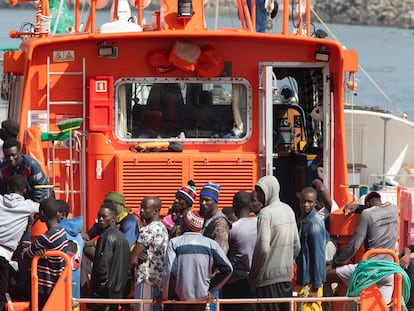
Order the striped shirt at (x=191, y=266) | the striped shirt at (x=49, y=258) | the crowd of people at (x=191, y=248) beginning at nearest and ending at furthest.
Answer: the striped shirt at (x=191, y=266) < the crowd of people at (x=191, y=248) < the striped shirt at (x=49, y=258)

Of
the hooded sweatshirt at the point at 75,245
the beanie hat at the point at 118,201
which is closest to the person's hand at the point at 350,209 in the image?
the beanie hat at the point at 118,201

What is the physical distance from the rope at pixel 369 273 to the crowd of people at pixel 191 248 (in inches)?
19.5

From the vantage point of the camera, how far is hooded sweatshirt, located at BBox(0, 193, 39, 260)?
10.4 meters

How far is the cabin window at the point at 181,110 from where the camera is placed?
1232 cm

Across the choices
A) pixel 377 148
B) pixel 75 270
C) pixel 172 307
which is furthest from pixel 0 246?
pixel 377 148

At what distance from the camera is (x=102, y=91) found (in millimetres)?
12172

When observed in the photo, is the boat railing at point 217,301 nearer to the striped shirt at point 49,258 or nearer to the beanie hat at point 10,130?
the striped shirt at point 49,258

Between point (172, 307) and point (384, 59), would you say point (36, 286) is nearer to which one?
point (172, 307)

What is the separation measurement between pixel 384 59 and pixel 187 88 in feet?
163

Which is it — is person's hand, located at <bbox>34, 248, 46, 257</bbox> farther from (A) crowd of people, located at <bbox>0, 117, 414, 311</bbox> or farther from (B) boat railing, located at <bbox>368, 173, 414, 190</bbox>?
(B) boat railing, located at <bbox>368, 173, 414, 190</bbox>

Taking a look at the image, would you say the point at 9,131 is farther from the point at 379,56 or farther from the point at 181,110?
Result: the point at 379,56

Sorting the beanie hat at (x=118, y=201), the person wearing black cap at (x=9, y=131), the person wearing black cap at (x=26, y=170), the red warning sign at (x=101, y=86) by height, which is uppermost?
the red warning sign at (x=101, y=86)

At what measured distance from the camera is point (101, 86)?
1217 centimetres

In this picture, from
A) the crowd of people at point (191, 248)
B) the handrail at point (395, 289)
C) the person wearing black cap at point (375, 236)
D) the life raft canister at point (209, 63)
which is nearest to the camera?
the crowd of people at point (191, 248)
